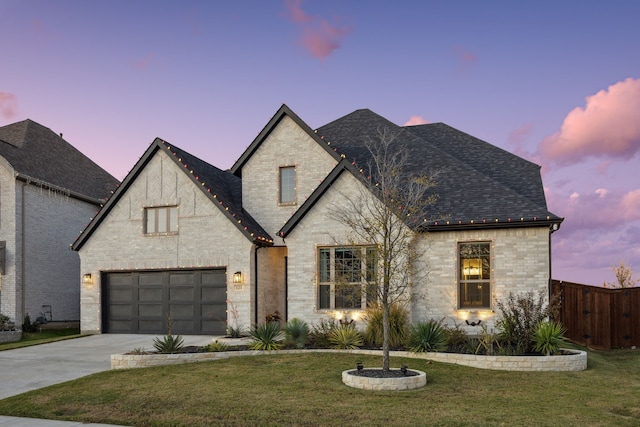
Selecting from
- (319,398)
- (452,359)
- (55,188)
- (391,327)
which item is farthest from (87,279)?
(452,359)

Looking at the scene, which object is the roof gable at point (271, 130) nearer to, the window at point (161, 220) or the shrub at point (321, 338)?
the window at point (161, 220)

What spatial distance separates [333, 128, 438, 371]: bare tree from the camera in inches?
471

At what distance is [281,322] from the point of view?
66.8 ft

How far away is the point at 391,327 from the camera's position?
48.3ft

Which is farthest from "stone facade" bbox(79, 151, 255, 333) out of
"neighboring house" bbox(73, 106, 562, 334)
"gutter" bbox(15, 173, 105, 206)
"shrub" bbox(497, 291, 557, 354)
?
"shrub" bbox(497, 291, 557, 354)

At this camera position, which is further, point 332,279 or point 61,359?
point 332,279

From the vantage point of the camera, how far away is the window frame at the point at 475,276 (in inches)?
669

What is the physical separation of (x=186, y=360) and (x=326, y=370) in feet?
12.5

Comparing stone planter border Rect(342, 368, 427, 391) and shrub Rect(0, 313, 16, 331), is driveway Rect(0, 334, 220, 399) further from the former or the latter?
stone planter border Rect(342, 368, 427, 391)

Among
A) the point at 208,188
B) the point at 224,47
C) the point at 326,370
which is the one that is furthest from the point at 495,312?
the point at 224,47

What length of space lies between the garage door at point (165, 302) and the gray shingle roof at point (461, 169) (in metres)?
7.43

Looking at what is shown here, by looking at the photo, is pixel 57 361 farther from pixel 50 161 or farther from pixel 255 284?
pixel 50 161

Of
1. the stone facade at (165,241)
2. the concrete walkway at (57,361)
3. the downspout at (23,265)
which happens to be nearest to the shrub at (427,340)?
the concrete walkway at (57,361)

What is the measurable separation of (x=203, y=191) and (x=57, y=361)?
7715 millimetres
